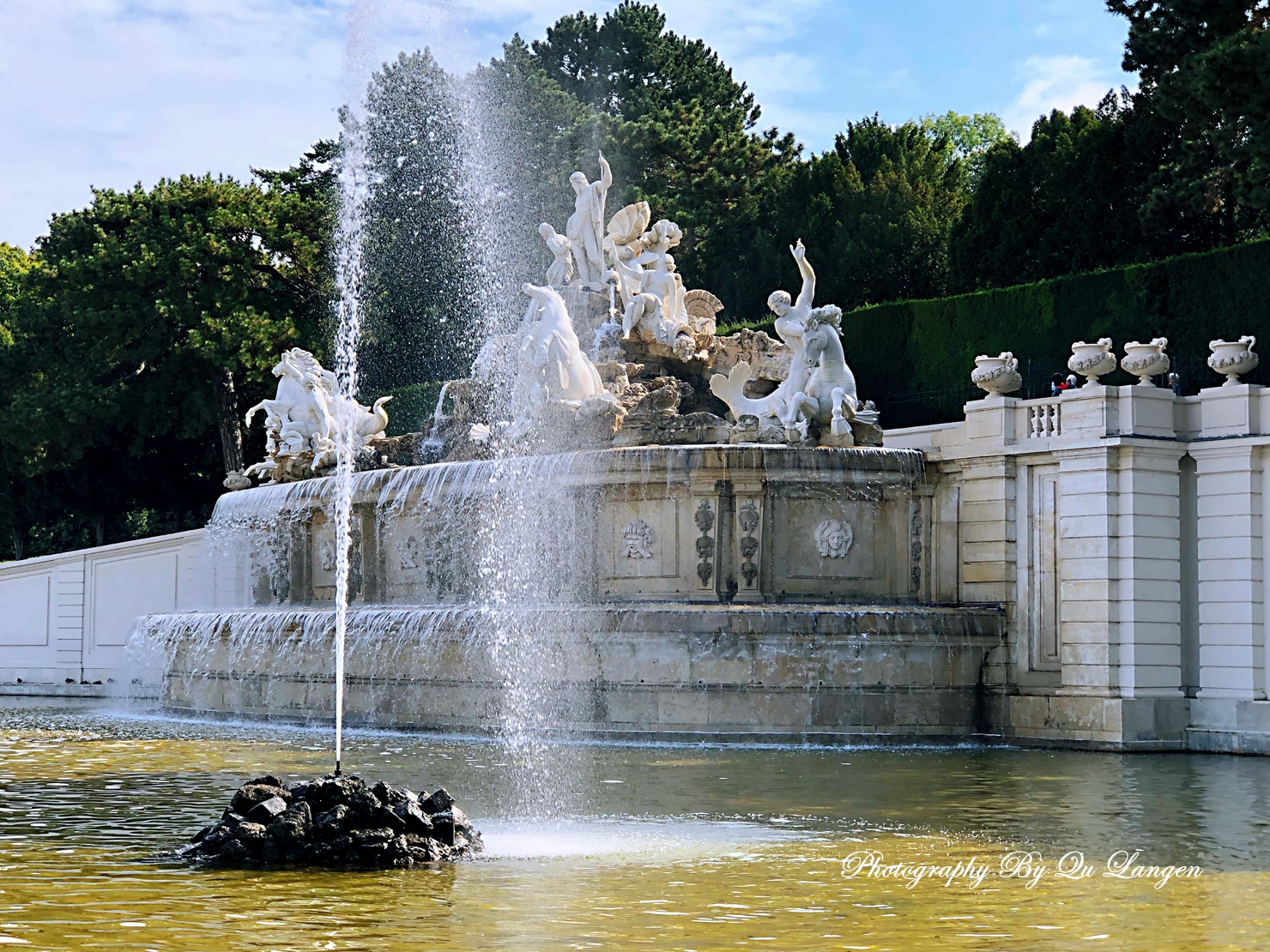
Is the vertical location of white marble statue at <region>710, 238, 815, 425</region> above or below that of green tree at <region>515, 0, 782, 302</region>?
below

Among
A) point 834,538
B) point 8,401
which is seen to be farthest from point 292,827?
point 8,401

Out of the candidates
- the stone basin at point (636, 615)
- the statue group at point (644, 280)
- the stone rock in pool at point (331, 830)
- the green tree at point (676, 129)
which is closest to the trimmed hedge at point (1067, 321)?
the statue group at point (644, 280)

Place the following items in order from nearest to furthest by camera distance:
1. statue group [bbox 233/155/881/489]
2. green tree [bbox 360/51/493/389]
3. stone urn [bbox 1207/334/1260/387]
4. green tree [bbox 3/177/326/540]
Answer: stone urn [bbox 1207/334/1260/387]
statue group [bbox 233/155/881/489]
green tree [bbox 3/177/326/540]
green tree [bbox 360/51/493/389]

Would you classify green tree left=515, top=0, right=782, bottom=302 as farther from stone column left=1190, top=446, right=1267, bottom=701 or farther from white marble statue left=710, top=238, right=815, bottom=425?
stone column left=1190, top=446, right=1267, bottom=701

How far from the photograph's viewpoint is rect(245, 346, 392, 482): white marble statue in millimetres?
29891

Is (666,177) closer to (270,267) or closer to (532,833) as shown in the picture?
(270,267)

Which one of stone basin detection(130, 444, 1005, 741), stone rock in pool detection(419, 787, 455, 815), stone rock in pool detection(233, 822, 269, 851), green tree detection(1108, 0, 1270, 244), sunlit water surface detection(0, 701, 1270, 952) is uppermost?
green tree detection(1108, 0, 1270, 244)

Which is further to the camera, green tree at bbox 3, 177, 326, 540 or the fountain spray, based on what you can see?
green tree at bbox 3, 177, 326, 540

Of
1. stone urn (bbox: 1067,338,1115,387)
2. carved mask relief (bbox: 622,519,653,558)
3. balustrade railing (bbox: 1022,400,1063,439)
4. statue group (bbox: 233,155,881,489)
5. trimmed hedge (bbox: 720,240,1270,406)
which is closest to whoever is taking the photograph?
stone urn (bbox: 1067,338,1115,387)

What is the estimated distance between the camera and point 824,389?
72.4ft

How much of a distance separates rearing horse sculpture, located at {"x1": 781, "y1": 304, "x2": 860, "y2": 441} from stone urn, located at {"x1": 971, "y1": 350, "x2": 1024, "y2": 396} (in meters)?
1.63

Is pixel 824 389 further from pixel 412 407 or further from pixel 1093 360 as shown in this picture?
pixel 412 407

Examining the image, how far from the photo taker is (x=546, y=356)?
25.4 metres

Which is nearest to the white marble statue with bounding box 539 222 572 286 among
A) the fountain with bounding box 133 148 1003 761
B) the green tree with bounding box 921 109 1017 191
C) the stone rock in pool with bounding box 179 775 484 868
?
the fountain with bounding box 133 148 1003 761
